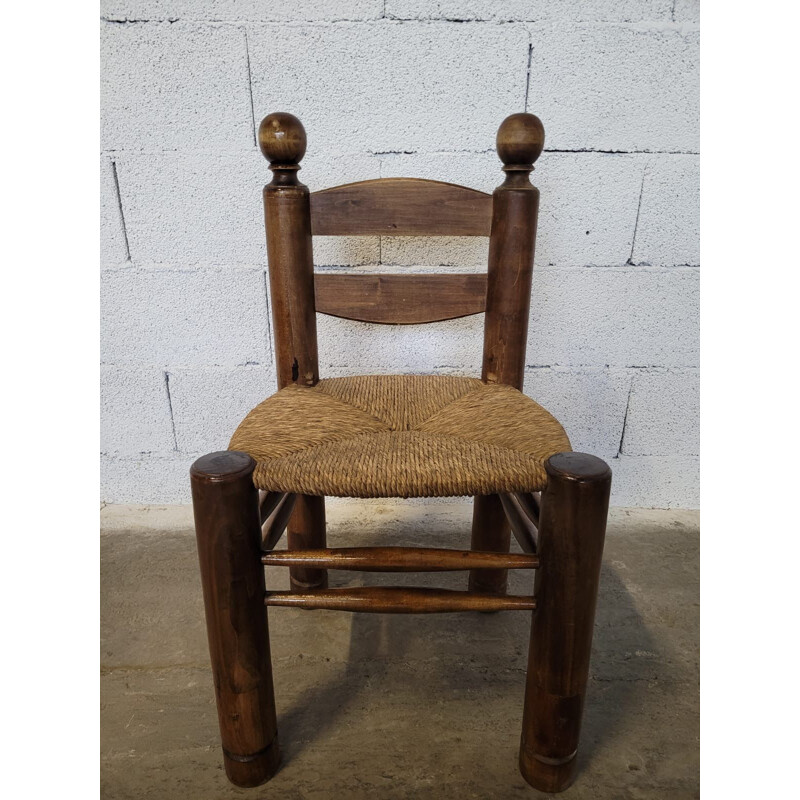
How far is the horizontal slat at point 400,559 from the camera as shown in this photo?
68 cm

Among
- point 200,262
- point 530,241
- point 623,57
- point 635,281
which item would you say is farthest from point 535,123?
point 200,262

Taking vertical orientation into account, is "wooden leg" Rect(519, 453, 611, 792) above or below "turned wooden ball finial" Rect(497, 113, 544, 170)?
below

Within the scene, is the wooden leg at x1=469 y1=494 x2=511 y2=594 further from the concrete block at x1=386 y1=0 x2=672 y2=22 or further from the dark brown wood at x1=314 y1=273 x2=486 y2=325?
the concrete block at x1=386 y1=0 x2=672 y2=22

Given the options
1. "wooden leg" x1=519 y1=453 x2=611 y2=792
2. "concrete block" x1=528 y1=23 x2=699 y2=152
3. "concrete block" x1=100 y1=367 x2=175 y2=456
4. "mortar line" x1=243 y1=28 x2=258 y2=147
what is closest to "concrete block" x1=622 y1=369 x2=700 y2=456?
"concrete block" x1=528 y1=23 x2=699 y2=152

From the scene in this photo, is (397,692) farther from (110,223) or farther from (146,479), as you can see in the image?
(110,223)

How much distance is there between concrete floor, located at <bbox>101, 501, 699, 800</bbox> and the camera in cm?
78

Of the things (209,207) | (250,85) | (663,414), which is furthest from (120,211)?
(663,414)

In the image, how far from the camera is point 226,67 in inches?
42.6

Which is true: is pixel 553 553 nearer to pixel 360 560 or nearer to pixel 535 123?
pixel 360 560

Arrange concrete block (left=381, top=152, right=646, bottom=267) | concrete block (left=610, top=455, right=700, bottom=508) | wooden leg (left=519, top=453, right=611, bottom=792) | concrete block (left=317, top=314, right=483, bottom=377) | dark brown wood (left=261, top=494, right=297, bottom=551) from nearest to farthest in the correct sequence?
1. wooden leg (left=519, top=453, right=611, bottom=792)
2. dark brown wood (left=261, top=494, right=297, bottom=551)
3. concrete block (left=381, top=152, right=646, bottom=267)
4. concrete block (left=317, top=314, right=483, bottom=377)
5. concrete block (left=610, top=455, right=700, bottom=508)

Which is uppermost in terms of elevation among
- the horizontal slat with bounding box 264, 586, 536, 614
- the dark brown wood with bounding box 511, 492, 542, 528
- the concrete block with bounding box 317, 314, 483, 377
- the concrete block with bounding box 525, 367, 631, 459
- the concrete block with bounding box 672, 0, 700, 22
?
the concrete block with bounding box 672, 0, 700, 22

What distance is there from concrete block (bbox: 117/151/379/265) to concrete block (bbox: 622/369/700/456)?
26.3 inches

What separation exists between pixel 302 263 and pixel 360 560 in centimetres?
49

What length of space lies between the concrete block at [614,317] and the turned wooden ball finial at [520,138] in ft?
1.18
